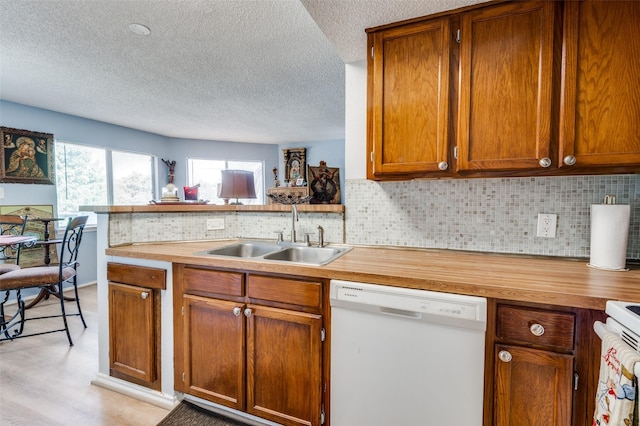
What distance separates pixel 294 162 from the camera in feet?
21.2

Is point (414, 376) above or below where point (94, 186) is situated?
below

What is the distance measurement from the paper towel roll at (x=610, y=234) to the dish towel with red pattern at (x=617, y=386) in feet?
2.15

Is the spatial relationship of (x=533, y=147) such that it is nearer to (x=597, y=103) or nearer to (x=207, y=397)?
(x=597, y=103)

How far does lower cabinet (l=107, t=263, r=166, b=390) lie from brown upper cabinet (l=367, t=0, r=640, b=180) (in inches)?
57.5

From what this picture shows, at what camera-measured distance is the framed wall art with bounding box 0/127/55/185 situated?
139 inches

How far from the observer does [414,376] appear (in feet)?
3.87

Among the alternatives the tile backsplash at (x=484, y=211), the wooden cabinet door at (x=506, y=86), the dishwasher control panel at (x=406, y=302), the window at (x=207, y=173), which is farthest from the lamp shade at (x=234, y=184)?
the window at (x=207, y=173)

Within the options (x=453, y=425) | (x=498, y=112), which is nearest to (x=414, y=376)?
(x=453, y=425)

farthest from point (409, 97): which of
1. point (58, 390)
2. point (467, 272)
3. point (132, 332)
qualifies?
point (58, 390)

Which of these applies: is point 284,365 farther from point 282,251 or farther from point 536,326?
point 536,326

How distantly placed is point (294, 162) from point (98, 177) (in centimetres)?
343

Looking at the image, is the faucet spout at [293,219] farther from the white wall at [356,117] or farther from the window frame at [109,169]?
the window frame at [109,169]

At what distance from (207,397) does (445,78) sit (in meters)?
2.03

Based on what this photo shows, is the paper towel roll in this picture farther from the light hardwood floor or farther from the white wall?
the light hardwood floor
